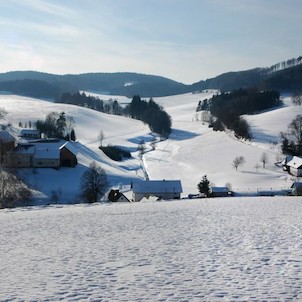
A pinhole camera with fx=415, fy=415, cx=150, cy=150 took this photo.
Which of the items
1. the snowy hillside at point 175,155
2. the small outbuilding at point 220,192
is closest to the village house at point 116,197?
the snowy hillside at point 175,155

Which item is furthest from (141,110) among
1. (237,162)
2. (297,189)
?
(297,189)

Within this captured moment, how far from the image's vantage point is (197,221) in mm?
17938

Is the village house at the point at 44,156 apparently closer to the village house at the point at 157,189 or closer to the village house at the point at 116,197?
the village house at the point at 157,189

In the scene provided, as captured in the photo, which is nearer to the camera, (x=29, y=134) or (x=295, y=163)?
(x=295, y=163)

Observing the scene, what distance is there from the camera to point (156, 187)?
3934cm

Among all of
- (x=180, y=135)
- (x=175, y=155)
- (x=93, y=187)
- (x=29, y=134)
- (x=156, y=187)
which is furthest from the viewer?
(x=180, y=135)

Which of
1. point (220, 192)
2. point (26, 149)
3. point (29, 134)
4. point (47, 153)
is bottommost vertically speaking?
point (220, 192)

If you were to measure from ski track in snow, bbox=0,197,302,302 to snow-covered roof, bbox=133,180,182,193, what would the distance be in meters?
18.2

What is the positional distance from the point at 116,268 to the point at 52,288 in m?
2.01

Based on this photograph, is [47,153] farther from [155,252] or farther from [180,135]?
[180,135]

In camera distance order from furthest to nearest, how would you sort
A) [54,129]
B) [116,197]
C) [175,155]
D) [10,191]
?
[54,129] < [175,155] < [116,197] < [10,191]

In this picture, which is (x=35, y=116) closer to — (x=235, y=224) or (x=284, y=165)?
(x=284, y=165)

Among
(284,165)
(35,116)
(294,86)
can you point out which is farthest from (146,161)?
(294,86)

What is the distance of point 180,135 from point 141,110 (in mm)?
39341
